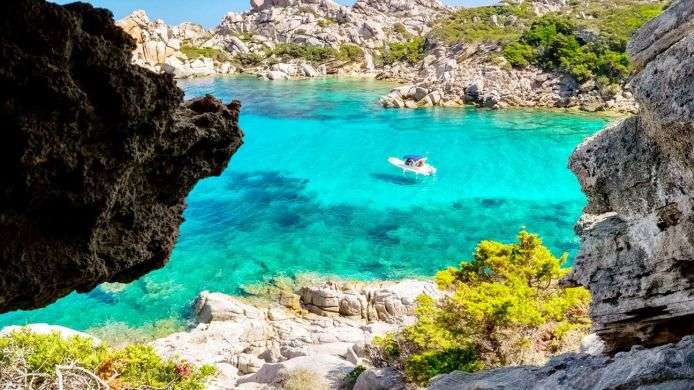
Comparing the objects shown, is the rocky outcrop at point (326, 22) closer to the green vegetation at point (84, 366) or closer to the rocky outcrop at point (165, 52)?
the rocky outcrop at point (165, 52)

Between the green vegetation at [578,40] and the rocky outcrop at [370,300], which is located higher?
the green vegetation at [578,40]

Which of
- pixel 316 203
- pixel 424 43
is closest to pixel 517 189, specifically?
pixel 316 203

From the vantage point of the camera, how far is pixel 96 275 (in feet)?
15.3

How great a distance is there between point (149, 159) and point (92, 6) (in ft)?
4.84

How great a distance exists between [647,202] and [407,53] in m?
107

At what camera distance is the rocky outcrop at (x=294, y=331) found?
55.2 ft

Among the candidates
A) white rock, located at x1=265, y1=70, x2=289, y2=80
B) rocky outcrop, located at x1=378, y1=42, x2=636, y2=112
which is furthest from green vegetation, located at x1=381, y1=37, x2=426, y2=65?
rocky outcrop, located at x1=378, y1=42, x2=636, y2=112

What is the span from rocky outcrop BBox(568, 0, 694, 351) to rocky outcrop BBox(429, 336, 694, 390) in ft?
2.52

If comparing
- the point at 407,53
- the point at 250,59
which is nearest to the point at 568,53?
the point at 407,53

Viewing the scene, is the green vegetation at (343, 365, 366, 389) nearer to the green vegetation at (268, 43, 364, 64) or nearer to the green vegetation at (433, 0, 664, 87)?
the green vegetation at (433, 0, 664, 87)

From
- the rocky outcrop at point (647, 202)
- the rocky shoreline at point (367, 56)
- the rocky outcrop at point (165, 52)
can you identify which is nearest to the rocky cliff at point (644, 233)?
the rocky outcrop at point (647, 202)

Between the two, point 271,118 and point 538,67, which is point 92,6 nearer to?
point 271,118

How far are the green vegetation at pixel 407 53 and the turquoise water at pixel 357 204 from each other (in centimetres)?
4752

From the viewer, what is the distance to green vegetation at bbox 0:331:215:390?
1015cm
